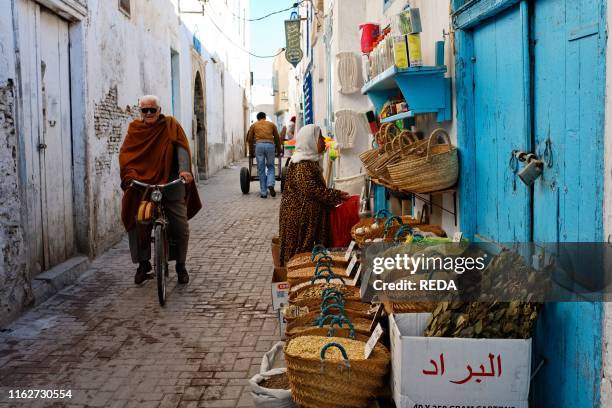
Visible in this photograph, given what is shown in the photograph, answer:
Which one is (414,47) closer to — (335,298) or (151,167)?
(335,298)

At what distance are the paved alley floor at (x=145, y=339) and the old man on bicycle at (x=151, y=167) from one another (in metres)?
0.57

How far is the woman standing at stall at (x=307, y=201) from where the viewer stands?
236 inches

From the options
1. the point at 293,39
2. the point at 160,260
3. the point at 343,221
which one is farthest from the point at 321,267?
the point at 293,39

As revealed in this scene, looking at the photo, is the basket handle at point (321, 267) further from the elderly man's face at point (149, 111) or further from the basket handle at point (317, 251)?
the elderly man's face at point (149, 111)

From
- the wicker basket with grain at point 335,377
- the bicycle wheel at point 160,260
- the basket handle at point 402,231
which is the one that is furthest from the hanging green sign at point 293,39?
the wicker basket with grain at point 335,377

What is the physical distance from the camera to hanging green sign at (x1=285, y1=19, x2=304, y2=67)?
1864 cm

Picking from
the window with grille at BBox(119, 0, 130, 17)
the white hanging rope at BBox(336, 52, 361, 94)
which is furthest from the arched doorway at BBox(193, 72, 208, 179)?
the white hanging rope at BBox(336, 52, 361, 94)

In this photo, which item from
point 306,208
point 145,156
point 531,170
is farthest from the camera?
point 145,156

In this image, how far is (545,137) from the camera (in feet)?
10.4

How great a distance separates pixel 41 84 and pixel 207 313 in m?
2.76

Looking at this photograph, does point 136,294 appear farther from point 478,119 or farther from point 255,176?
point 255,176

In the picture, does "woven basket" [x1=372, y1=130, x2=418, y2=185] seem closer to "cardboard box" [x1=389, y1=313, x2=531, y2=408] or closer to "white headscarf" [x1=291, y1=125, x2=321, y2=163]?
"white headscarf" [x1=291, y1=125, x2=321, y2=163]

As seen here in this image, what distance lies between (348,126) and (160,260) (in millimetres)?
3589

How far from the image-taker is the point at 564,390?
288cm
